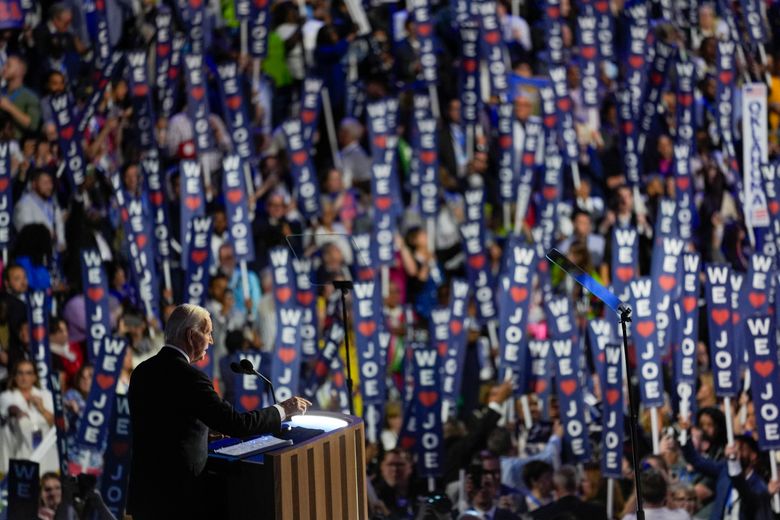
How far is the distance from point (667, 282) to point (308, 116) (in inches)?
127

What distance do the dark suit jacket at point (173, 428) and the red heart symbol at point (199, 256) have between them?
3.92 m

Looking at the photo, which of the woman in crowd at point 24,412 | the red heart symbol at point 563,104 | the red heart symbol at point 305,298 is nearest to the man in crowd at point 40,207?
the woman in crowd at point 24,412

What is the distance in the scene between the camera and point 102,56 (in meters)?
8.98

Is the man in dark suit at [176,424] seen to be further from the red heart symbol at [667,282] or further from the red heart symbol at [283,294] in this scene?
the red heart symbol at [667,282]

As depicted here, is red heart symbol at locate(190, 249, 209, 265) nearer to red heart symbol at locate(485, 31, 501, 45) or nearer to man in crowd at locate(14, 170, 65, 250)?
man in crowd at locate(14, 170, 65, 250)

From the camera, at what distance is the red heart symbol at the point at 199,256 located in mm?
7555

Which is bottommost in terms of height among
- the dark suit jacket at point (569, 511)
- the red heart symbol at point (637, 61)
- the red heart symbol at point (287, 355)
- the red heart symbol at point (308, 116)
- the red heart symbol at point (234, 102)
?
the dark suit jacket at point (569, 511)

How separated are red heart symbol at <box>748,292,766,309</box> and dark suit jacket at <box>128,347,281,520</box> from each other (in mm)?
4233

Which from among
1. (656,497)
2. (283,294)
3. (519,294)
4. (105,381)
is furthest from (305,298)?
(656,497)

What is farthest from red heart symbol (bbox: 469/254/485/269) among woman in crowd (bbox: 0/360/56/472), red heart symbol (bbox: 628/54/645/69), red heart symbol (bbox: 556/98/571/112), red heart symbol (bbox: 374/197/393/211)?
woman in crowd (bbox: 0/360/56/472)

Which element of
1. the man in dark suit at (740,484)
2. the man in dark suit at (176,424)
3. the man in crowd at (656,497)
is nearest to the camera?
the man in dark suit at (176,424)

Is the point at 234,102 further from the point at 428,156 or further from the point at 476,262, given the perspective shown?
the point at 476,262

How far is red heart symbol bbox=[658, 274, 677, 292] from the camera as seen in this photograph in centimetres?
684

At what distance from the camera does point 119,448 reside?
6137 mm
